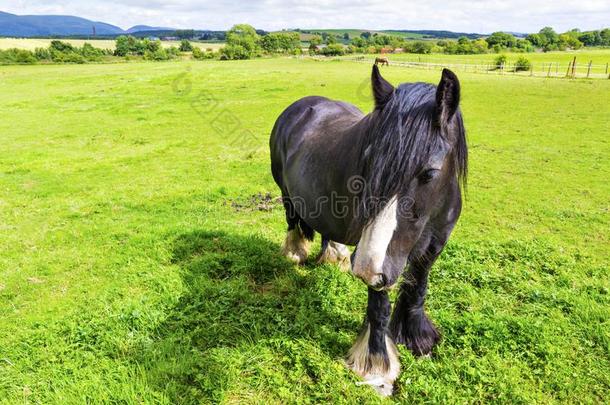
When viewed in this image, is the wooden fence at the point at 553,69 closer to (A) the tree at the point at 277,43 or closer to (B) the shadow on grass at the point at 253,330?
(B) the shadow on grass at the point at 253,330

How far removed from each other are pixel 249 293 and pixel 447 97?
294cm

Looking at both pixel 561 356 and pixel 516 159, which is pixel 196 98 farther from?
pixel 561 356

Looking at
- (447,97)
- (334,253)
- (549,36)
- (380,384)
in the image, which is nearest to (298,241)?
(334,253)

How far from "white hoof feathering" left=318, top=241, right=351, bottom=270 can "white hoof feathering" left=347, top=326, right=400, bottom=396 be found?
5.10 ft

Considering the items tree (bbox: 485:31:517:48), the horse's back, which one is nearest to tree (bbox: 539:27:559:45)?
tree (bbox: 485:31:517:48)

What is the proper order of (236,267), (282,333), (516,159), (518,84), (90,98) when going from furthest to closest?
(518,84), (90,98), (516,159), (236,267), (282,333)

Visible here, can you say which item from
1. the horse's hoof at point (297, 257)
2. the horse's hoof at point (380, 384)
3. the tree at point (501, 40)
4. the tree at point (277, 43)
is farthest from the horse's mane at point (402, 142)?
the tree at point (501, 40)

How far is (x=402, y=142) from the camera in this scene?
1.98 meters

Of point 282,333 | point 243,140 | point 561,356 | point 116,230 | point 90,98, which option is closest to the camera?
point 561,356

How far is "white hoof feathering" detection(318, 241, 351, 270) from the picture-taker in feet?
15.2

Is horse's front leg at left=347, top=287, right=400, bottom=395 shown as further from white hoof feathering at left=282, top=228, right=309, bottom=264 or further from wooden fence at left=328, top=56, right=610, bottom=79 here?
wooden fence at left=328, top=56, right=610, bottom=79

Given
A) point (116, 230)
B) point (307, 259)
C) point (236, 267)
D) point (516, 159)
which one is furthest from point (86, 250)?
point (516, 159)

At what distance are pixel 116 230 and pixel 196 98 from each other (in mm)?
17937

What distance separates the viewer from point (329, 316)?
3.70 meters
